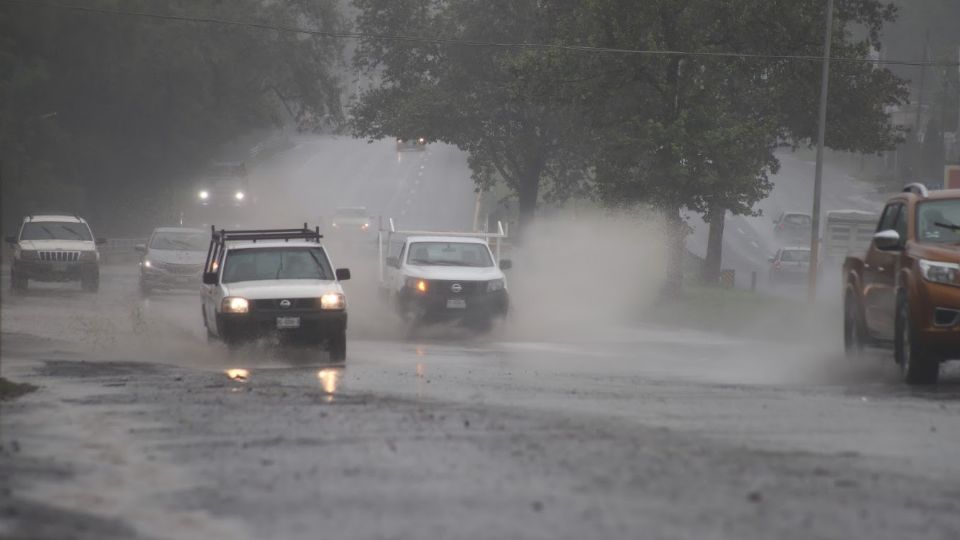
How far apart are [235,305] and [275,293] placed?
0.53 meters

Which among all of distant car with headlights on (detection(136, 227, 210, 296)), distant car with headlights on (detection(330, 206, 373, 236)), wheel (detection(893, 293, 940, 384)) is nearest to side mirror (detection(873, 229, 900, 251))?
wheel (detection(893, 293, 940, 384))

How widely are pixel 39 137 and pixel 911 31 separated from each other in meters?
92.6

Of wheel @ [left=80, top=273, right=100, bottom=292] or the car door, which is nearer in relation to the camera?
the car door

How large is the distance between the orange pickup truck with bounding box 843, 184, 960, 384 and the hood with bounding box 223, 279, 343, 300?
267 inches

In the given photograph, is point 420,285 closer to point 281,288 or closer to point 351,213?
point 281,288

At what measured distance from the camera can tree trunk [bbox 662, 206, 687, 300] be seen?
140ft

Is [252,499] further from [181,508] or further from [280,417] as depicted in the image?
[280,417]

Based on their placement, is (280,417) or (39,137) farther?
(39,137)

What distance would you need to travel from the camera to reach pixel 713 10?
41.0 metres

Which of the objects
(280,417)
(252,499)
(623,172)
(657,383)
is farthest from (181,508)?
(623,172)

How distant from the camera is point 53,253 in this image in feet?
129

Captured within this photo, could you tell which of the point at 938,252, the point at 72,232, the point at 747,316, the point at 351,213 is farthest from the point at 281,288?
the point at 351,213

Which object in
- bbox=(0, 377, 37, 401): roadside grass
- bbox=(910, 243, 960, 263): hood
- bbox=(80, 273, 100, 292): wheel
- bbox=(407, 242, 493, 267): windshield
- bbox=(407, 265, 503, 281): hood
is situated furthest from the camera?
bbox=(80, 273, 100, 292): wheel

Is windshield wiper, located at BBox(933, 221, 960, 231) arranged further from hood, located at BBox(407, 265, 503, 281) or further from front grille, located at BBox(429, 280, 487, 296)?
hood, located at BBox(407, 265, 503, 281)
